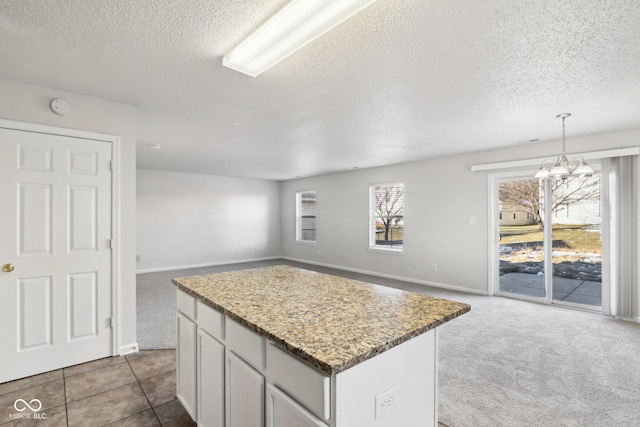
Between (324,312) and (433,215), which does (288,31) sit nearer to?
(324,312)

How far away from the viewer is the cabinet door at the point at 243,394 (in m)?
1.29

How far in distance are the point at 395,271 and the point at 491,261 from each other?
1897 mm

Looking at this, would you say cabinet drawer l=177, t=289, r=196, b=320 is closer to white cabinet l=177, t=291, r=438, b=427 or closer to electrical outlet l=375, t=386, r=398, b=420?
white cabinet l=177, t=291, r=438, b=427

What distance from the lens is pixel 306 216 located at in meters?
8.81

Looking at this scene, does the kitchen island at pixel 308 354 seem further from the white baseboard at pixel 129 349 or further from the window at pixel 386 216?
the window at pixel 386 216

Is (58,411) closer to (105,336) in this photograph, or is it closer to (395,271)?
(105,336)

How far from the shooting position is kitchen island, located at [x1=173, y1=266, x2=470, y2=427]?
1.01 metres

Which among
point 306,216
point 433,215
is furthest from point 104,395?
point 306,216

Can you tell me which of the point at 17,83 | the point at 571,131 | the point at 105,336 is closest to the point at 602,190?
the point at 571,131

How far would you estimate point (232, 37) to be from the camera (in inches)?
Answer: 74.7

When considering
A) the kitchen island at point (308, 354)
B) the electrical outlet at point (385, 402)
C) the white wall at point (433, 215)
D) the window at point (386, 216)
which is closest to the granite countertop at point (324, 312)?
the kitchen island at point (308, 354)

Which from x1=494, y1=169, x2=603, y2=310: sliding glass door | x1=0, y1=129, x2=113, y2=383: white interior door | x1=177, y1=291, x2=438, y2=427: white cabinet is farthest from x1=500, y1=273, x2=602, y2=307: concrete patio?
x1=0, y1=129, x2=113, y2=383: white interior door

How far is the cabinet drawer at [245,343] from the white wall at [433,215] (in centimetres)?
476

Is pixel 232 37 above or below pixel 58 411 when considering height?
above
